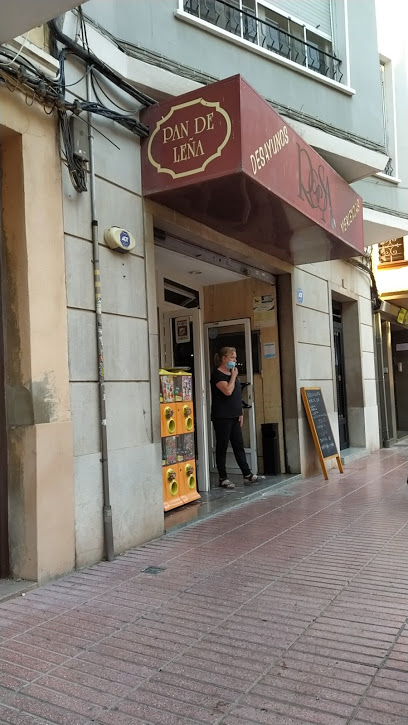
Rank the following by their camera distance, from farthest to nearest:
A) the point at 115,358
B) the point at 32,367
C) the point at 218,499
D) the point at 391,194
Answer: the point at 391,194
the point at 218,499
the point at 115,358
the point at 32,367

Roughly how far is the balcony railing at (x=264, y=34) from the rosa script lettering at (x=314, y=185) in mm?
1961

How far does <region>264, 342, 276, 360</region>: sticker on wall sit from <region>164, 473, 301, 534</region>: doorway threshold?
174 centimetres

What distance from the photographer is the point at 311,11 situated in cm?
811

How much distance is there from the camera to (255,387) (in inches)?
332

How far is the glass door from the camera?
825 centimetres

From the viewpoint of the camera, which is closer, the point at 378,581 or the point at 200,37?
the point at 378,581

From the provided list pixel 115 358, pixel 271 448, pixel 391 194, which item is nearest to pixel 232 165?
pixel 115 358

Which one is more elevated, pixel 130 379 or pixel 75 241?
pixel 75 241

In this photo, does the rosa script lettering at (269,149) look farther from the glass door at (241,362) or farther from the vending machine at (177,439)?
the glass door at (241,362)

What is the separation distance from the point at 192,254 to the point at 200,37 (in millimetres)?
2325

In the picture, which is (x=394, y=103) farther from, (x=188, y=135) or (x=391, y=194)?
(x=188, y=135)

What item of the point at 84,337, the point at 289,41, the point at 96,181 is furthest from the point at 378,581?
the point at 289,41

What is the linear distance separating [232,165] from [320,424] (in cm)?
478

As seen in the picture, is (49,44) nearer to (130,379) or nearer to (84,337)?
(84,337)
